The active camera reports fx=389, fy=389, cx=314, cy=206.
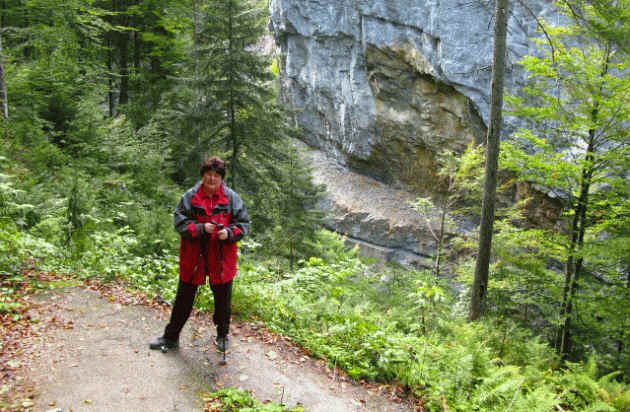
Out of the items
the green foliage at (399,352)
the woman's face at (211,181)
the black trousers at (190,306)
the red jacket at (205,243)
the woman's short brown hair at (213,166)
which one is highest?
the woman's short brown hair at (213,166)

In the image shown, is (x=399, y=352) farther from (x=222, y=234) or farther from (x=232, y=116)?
A: (x=232, y=116)

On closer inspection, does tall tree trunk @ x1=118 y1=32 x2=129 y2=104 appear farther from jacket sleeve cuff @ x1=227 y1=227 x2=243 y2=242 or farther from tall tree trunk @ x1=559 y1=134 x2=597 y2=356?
tall tree trunk @ x1=559 y1=134 x2=597 y2=356

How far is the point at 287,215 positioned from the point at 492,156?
8.11m

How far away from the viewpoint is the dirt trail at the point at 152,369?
334cm

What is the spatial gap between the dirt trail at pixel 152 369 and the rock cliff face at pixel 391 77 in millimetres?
15941

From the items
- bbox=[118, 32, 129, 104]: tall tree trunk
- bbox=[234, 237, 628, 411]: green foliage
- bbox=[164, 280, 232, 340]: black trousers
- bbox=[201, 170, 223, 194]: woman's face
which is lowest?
bbox=[234, 237, 628, 411]: green foliage

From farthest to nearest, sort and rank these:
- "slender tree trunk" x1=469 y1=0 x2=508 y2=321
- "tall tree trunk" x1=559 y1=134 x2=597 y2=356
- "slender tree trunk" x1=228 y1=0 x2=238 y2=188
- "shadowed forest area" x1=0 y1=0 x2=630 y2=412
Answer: "slender tree trunk" x1=228 y1=0 x2=238 y2=188
"tall tree trunk" x1=559 y1=134 x2=597 y2=356
"slender tree trunk" x1=469 y1=0 x2=508 y2=321
"shadowed forest area" x1=0 y1=0 x2=630 y2=412

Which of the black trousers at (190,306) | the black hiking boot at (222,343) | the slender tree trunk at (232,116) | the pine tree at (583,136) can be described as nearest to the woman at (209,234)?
the black trousers at (190,306)

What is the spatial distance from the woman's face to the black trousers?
38.3 inches

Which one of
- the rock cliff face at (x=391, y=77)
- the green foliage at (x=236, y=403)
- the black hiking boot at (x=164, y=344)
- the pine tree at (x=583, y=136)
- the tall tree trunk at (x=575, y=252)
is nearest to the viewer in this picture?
the green foliage at (x=236, y=403)

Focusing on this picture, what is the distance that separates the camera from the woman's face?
3.86 metres

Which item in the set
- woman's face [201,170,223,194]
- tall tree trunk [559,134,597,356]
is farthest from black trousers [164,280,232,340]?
tall tree trunk [559,134,597,356]

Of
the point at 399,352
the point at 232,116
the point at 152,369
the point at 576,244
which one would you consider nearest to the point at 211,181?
the point at 152,369

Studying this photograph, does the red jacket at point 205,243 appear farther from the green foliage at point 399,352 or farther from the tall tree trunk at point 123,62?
the tall tree trunk at point 123,62
